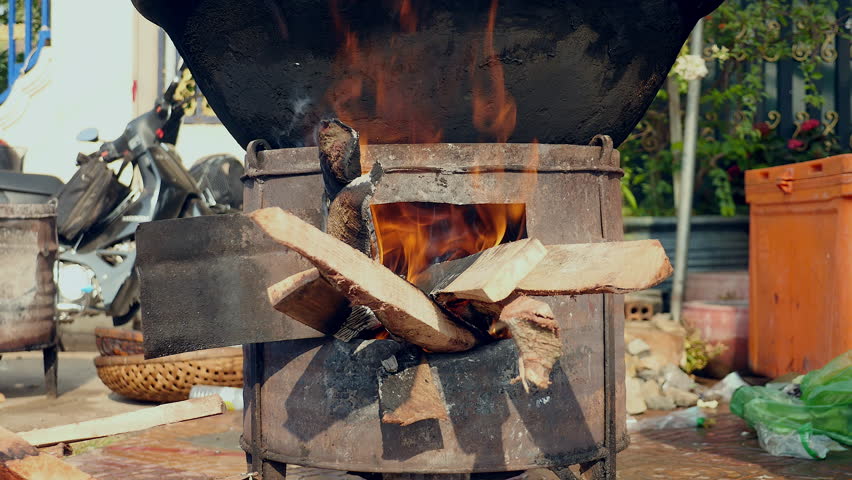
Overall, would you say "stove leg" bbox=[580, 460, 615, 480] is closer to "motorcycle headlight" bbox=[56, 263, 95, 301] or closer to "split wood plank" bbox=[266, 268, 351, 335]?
"split wood plank" bbox=[266, 268, 351, 335]

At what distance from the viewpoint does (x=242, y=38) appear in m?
2.49

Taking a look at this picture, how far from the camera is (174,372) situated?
4.75 meters

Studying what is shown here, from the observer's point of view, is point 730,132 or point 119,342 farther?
point 730,132

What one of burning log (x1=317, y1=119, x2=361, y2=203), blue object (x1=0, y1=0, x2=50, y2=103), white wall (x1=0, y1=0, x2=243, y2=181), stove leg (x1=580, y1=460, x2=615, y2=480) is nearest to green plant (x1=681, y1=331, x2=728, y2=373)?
stove leg (x1=580, y1=460, x2=615, y2=480)

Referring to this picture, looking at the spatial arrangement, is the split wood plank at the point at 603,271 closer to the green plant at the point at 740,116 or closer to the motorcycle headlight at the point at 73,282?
the green plant at the point at 740,116

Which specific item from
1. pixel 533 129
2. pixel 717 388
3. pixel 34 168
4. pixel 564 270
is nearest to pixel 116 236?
pixel 34 168

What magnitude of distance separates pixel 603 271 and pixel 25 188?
20.6 ft

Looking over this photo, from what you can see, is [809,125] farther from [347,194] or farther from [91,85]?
[91,85]

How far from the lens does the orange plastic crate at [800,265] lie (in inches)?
177

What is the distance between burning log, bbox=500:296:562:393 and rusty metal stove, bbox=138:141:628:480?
1.07 ft

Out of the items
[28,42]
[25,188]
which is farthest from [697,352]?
[28,42]

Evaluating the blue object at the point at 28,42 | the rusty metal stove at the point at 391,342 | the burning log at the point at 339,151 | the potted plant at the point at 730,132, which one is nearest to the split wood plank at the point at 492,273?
the rusty metal stove at the point at 391,342

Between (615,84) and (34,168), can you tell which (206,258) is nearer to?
(615,84)

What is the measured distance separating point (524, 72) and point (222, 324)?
1067mm
